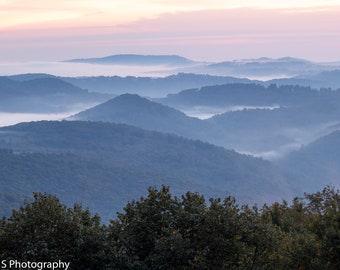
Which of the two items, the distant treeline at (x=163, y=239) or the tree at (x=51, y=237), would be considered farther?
the distant treeline at (x=163, y=239)

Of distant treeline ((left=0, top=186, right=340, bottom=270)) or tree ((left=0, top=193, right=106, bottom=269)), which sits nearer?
tree ((left=0, top=193, right=106, bottom=269))

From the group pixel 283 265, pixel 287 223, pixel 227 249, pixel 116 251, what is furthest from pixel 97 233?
pixel 287 223

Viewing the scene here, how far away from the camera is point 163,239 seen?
977 inches

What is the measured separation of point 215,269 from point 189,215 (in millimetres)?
2216

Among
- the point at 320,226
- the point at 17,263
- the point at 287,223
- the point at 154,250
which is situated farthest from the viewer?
the point at 287,223

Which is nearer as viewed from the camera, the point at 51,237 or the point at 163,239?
the point at 51,237

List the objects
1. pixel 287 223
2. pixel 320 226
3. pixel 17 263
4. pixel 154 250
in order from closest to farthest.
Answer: pixel 17 263 < pixel 154 250 < pixel 320 226 < pixel 287 223

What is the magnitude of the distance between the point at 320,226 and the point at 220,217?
530 centimetres

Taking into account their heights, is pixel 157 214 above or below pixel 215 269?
above

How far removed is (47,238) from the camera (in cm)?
2447

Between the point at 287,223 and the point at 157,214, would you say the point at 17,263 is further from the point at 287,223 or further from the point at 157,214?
the point at 287,223

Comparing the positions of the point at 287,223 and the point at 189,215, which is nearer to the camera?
the point at 189,215

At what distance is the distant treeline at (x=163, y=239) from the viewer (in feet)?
80.5

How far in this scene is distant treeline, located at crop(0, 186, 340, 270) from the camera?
966 inches
